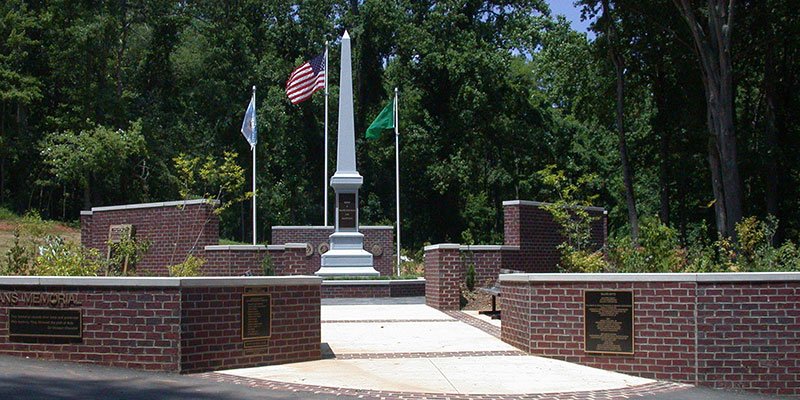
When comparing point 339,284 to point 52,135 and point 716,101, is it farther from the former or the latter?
point 52,135

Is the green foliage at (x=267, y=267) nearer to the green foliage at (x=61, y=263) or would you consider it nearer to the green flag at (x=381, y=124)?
the green foliage at (x=61, y=263)

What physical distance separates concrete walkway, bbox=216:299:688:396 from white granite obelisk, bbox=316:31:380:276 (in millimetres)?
12914

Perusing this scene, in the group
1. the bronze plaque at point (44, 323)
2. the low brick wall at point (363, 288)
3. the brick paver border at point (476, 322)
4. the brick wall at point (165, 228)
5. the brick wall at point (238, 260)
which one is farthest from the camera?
the low brick wall at point (363, 288)

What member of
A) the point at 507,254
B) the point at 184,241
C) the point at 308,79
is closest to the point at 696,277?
the point at 507,254

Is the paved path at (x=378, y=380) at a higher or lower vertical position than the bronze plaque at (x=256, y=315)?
lower

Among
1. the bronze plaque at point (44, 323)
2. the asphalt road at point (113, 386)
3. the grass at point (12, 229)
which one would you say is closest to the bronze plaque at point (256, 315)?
the asphalt road at point (113, 386)

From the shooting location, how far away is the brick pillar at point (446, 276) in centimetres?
1806

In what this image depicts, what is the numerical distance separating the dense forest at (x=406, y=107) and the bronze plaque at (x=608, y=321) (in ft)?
78.1

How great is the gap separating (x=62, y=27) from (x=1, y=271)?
113 ft

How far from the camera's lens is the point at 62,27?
142 feet

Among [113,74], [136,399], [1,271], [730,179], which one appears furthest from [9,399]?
[113,74]

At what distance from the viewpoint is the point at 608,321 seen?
35.7 ft

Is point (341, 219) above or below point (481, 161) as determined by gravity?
below

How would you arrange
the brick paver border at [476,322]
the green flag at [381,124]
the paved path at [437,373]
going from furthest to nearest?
the green flag at [381,124]
the brick paver border at [476,322]
the paved path at [437,373]
